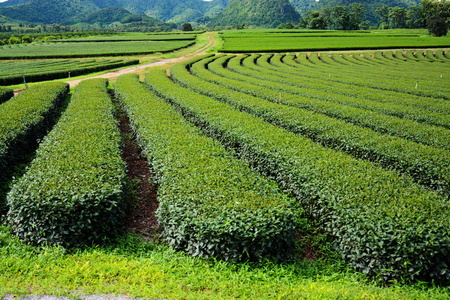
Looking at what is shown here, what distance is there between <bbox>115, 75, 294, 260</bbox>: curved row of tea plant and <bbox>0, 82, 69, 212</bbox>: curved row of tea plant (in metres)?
5.06

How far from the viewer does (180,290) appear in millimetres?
4910

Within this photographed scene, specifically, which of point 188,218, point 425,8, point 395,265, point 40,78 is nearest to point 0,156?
point 188,218

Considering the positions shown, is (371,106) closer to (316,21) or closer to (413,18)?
(316,21)

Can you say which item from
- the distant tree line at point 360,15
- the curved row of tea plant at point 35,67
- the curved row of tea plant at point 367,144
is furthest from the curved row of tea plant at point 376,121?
the distant tree line at point 360,15

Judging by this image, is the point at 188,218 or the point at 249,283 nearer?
the point at 249,283

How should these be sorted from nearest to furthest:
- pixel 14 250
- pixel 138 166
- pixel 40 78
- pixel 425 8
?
1. pixel 14 250
2. pixel 138 166
3. pixel 40 78
4. pixel 425 8

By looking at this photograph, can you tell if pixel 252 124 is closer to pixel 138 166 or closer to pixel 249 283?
pixel 138 166

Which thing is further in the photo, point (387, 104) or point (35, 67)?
point (35, 67)

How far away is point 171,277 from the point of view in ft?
17.4

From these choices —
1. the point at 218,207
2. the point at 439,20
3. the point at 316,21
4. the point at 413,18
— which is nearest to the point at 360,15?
the point at 316,21

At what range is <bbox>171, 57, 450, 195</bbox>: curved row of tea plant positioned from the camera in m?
8.44

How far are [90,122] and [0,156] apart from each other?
332 centimetres

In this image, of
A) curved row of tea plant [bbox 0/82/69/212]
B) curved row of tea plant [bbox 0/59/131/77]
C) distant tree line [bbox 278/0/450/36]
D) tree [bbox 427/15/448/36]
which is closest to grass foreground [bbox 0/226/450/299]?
curved row of tea plant [bbox 0/82/69/212]

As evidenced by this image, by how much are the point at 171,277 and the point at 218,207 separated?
1620mm
